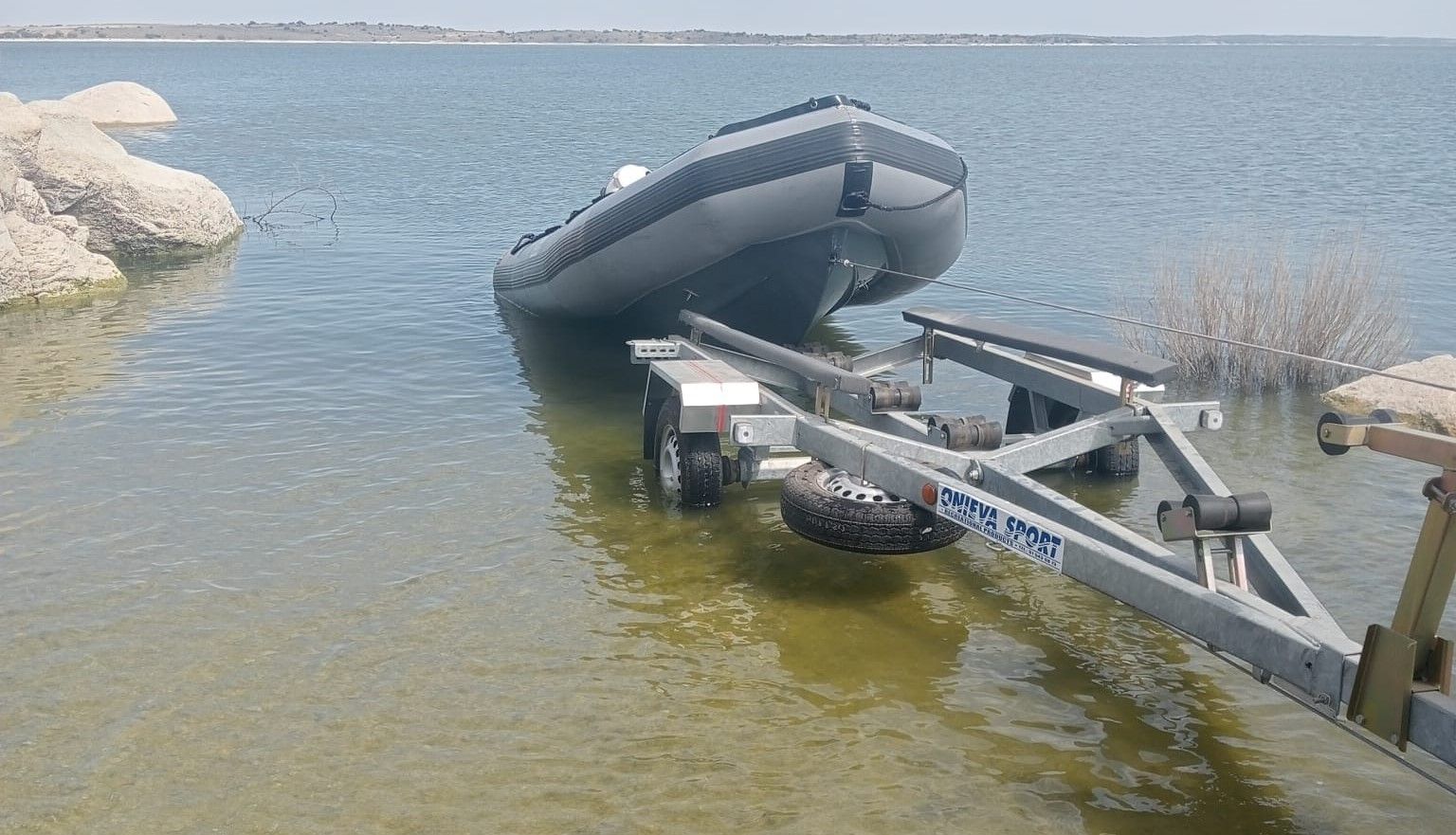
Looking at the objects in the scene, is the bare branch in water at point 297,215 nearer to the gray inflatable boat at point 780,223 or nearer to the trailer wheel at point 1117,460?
the gray inflatable boat at point 780,223

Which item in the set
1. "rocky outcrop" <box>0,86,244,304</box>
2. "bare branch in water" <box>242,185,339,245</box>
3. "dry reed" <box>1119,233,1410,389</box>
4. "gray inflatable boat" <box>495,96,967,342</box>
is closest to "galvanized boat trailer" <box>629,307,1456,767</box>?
"gray inflatable boat" <box>495,96,967,342</box>

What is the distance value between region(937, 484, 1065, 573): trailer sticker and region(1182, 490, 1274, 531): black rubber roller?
51 centimetres

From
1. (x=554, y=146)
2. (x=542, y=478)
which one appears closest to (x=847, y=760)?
(x=542, y=478)

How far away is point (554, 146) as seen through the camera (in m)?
39.4

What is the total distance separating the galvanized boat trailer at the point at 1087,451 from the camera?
3709 millimetres

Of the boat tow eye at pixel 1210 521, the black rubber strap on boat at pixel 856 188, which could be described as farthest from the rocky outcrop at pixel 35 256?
the boat tow eye at pixel 1210 521

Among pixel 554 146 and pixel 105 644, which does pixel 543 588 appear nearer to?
pixel 105 644

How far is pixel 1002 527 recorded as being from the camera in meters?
5.16

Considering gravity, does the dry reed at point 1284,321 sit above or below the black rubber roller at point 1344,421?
below

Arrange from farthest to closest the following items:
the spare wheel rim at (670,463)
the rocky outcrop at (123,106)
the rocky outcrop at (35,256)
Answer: the rocky outcrop at (123,106) → the rocky outcrop at (35,256) → the spare wheel rim at (670,463)

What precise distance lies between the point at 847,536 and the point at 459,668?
1.87m

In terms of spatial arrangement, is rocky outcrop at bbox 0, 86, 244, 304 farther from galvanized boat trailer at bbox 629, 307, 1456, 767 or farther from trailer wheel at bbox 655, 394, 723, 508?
trailer wheel at bbox 655, 394, 723, 508

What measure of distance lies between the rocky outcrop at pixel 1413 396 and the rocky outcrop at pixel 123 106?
47.4 m

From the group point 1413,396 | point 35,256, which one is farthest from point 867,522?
point 35,256
